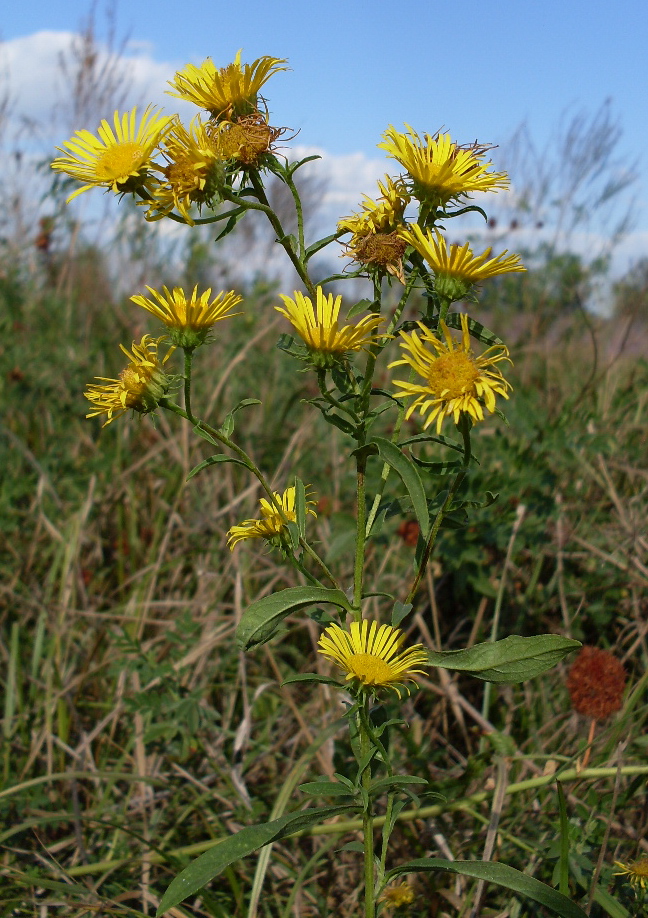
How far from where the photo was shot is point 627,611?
2.34 m

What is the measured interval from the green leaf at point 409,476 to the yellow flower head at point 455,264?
0.83 feet

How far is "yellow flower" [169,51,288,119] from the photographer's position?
130 centimetres

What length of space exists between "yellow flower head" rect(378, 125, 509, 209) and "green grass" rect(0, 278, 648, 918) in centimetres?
53

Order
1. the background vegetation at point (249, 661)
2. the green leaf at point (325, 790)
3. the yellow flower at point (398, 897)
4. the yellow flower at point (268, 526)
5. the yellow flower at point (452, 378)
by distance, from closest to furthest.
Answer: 1. the yellow flower at point (452, 378)
2. the green leaf at point (325, 790)
3. the yellow flower at point (268, 526)
4. the yellow flower at point (398, 897)
5. the background vegetation at point (249, 661)

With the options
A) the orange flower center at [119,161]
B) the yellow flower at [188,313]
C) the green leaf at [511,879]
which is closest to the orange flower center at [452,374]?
the yellow flower at [188,313]

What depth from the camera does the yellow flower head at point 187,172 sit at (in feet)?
3.91

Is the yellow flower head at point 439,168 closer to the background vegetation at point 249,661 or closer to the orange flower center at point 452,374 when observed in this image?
the orange flower center at point 452,374

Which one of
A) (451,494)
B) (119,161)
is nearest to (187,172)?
(119,161)

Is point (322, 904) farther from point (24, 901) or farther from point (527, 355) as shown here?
point (527, 355)

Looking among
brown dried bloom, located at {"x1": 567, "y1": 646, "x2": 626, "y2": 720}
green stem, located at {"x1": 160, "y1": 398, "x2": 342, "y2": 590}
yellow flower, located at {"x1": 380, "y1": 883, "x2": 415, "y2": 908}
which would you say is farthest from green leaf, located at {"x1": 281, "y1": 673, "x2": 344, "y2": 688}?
brown dried bloom, located at {"x1": 567, "y1": 646, "x2": 626, "y2": 720}

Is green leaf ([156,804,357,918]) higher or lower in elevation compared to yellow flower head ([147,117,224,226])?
lower

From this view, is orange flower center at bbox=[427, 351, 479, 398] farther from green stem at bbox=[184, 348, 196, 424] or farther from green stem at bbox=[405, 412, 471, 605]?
green stem at bbox=[184, 348, 196, 424]

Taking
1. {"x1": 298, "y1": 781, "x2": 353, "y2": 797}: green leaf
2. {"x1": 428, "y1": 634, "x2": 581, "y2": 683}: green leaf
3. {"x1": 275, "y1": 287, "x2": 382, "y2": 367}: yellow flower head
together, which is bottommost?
{"x1": 298, "y1": 781, "x2": 353, "y2": 797}: green leaf

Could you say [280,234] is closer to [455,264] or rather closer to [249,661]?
[455,264]
